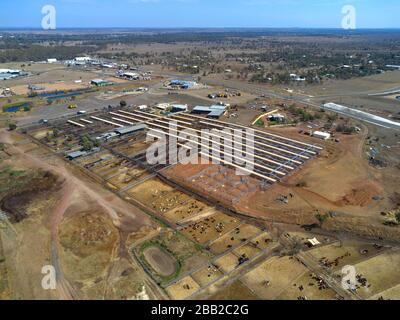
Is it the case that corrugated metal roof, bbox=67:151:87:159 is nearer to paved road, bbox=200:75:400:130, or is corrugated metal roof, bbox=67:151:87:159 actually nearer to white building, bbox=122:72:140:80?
paved road, bbox=200:75:400:130

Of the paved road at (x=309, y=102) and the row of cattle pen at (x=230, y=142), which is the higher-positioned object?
the paved road at (x=309, y=102)

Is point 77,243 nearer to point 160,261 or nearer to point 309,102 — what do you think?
point 160,261

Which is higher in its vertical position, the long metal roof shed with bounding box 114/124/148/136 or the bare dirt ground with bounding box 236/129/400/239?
the long metal roof shed with bounding box 114/124/148/136

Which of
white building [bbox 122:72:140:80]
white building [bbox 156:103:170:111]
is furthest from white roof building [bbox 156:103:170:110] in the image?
white building [bbox 122:72:140:80]

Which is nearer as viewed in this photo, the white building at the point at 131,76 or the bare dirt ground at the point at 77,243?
the bare dirt ground at the point at 77,243

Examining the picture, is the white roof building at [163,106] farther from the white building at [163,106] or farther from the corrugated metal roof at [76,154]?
the corrugated metal roof at [76,154]

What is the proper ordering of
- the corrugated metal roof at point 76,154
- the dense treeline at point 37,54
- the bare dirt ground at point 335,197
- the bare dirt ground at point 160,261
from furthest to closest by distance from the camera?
the dense treeline at point 37,54, the corrugated metal roof at point 76,154, the bare dirt ground at point 335,197, the bare dirt ground at point 160,261

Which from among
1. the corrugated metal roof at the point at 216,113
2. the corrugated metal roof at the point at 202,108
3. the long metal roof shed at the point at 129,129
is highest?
the corrugated metal roof at the point at 202,108

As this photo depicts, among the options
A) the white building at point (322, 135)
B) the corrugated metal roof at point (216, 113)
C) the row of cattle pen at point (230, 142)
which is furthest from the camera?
the corrugated metal roof at point (216, 113)

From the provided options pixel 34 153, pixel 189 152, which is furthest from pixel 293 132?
pixel 34 153

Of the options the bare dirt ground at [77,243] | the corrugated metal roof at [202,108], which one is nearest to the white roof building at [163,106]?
the corrugated metal roof at [202,108]
